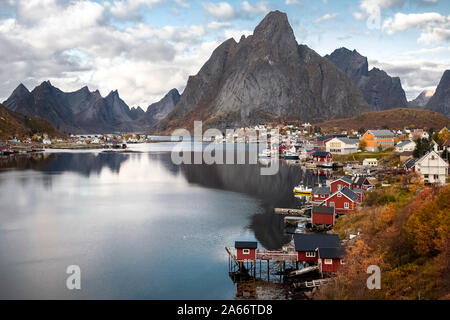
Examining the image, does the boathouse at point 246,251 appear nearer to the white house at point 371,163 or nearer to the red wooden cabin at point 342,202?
the red wooden cabin at point 342,202

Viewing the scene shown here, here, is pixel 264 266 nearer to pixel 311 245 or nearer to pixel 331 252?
pixel 311 245

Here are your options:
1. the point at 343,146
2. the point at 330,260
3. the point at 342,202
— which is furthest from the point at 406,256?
the point at 343,146

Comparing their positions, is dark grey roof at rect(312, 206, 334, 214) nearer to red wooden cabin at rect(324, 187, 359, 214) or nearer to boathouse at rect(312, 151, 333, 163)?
red wooden cabin at rect(324, 187, 359, 214)

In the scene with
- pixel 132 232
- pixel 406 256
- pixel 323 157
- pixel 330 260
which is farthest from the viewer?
pixel 323 157

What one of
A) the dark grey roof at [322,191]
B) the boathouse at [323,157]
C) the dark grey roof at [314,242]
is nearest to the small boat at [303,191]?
the dark grey roof at [322,191]

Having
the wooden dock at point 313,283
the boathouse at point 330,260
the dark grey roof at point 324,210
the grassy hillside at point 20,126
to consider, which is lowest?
the wooden dock at point 313,283
